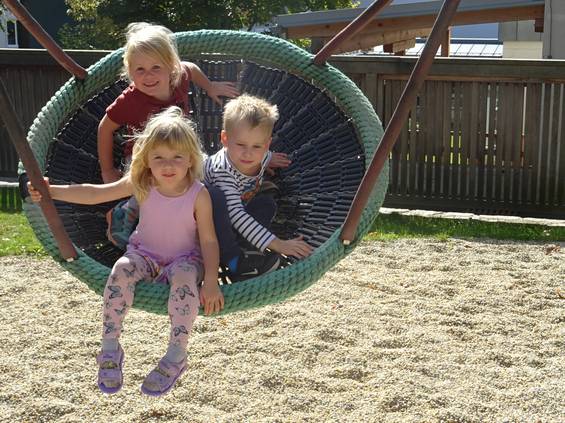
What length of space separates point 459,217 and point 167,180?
4.68 metres

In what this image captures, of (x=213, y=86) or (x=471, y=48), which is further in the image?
(x=471, y=48)

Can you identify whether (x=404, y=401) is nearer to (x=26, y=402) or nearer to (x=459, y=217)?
(x=26, y=402)

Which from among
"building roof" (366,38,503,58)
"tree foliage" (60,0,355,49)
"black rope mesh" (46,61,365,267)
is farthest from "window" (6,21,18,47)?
"black rope mesh" (46,61,365,267)

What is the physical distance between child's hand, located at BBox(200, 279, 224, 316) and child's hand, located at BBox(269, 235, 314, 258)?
1.00 ft

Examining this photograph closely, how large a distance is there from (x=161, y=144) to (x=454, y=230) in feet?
13.8

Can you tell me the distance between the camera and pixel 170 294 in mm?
2377

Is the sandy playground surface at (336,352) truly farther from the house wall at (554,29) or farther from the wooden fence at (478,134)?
the house wall at (554,29)

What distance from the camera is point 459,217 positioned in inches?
270

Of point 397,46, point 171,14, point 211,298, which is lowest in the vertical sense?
point 211,298

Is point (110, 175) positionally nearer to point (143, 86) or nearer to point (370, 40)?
point (143, 86)

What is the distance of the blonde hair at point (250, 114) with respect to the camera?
2676 millimetres

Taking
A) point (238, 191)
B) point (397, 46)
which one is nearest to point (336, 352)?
point (238, 191)

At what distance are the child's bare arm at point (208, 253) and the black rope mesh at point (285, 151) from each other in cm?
45

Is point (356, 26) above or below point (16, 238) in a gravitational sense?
above
